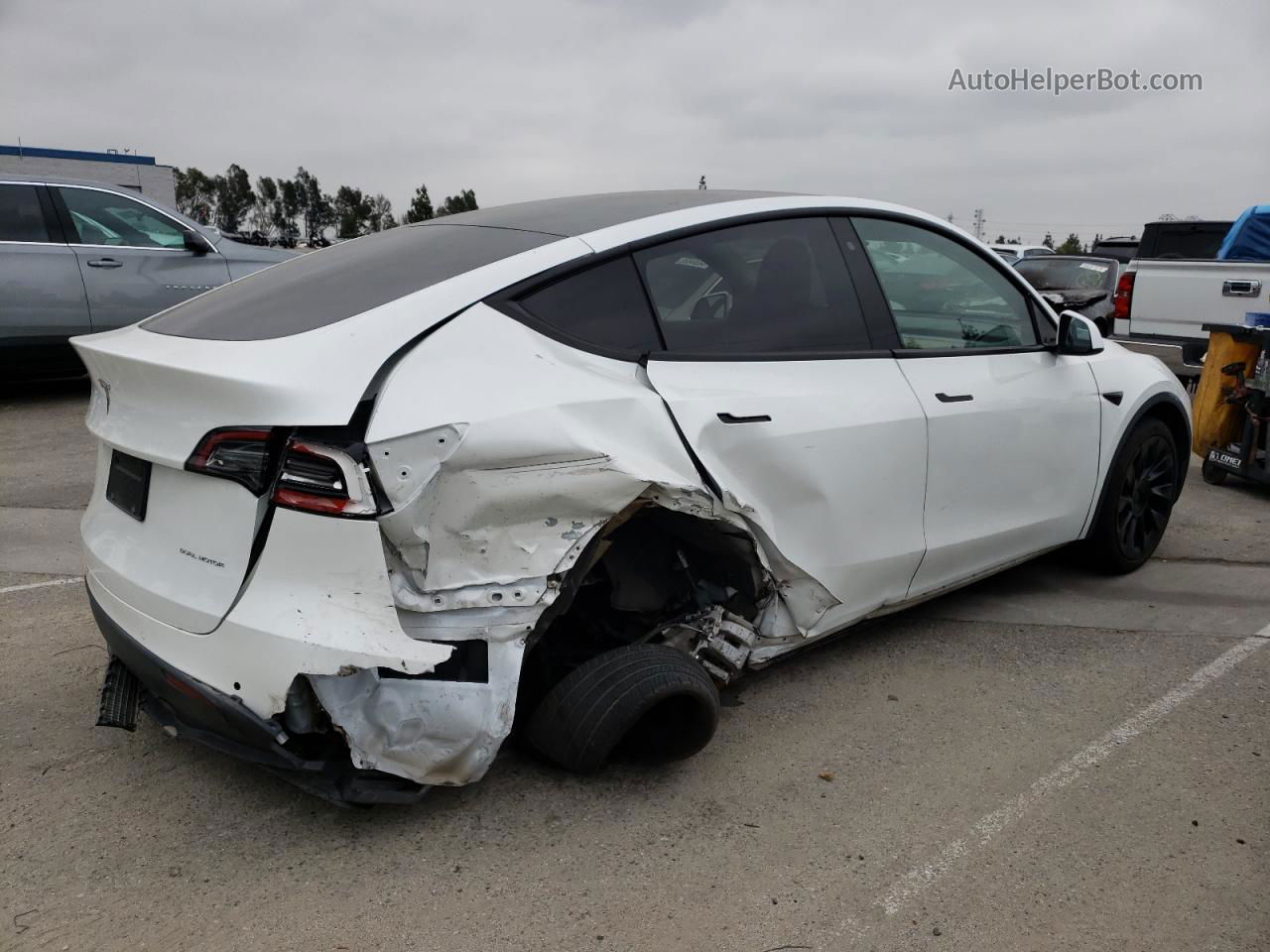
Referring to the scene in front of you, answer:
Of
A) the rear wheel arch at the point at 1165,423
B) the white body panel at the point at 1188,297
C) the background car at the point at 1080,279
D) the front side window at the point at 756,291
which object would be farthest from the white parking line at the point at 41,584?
the background car at the point at 1080,279

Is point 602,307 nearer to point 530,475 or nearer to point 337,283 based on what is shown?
point 530,475

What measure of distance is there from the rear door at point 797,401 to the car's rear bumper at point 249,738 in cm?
120

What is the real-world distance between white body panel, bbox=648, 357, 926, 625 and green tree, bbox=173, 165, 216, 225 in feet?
285

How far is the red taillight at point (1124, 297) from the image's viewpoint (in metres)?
11.4

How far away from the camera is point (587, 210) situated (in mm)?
3281

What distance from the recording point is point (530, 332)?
8.94 ft

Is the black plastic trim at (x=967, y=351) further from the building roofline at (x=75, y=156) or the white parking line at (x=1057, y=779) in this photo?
the building roofline at (x=75, y=156)

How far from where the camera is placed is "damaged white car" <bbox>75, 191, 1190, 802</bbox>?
2.40m

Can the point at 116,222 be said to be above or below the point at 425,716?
above

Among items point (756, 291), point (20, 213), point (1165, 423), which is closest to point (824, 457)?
point (756, 291)

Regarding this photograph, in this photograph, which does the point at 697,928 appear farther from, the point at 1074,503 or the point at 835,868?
the point at 1074,503

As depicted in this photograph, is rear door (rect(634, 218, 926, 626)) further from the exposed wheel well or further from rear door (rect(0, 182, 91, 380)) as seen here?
rear door (rect(0, 182, 91, 380))

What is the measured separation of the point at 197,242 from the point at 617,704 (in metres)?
7.51

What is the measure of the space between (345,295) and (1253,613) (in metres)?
3.92
